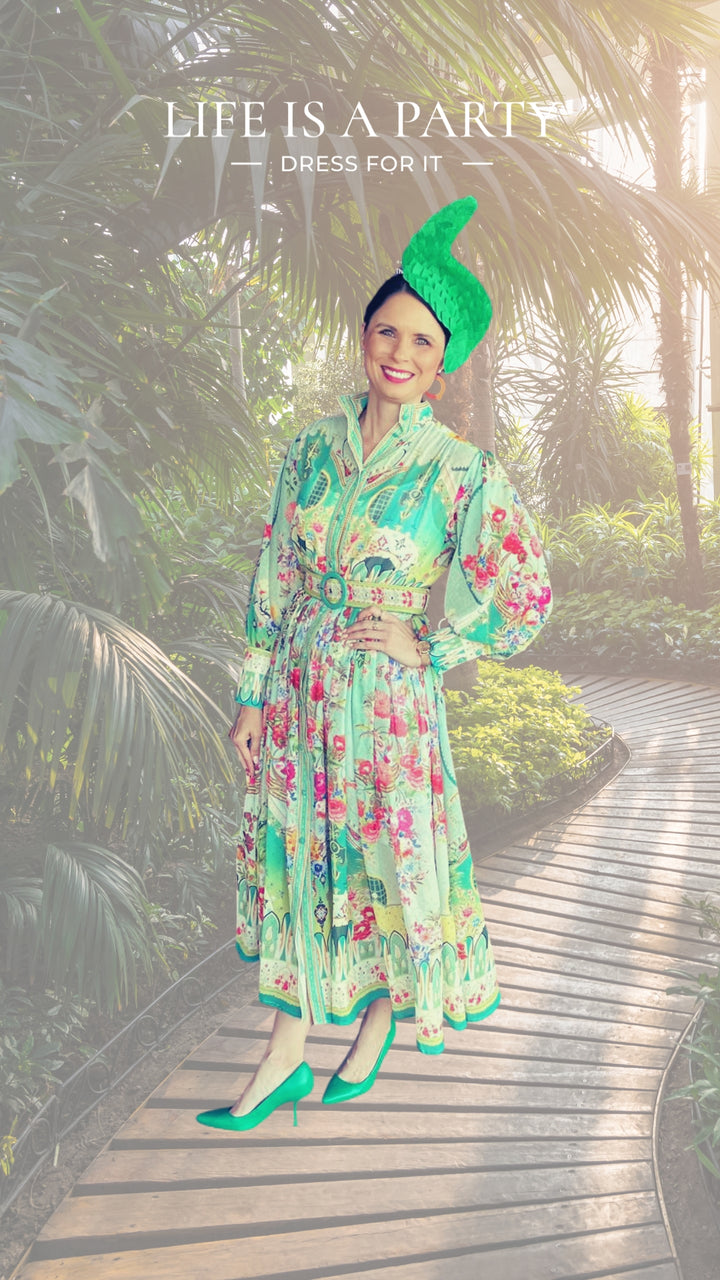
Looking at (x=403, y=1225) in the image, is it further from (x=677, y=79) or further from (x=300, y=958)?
(x=677, y=79)

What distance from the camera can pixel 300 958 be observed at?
1.78m

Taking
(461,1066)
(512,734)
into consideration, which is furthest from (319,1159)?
(512,734)

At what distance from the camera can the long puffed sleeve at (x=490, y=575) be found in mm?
1717

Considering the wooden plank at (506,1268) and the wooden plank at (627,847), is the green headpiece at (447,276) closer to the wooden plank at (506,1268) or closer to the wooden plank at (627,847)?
the wooden plank at (506,1268)

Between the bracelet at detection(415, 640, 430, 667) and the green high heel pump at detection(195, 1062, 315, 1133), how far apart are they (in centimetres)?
78

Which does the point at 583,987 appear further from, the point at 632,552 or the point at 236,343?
the point at 632,552

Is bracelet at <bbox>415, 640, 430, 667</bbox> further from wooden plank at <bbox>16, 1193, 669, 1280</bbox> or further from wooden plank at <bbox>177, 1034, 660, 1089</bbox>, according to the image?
wooden plank at <bbox>177, 1034, 660, 1089</bbox>

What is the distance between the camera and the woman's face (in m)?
1.65

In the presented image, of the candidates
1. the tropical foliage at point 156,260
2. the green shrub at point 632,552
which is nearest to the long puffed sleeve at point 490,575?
the tropical foliage at point 156,260

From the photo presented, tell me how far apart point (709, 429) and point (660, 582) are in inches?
146

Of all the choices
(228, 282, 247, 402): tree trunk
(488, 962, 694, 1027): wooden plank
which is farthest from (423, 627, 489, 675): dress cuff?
(228, 282, 247, 402): tree trunk

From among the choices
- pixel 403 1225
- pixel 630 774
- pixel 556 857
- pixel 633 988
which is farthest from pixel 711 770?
pixel 403 1225

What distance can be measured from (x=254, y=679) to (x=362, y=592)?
25 cm

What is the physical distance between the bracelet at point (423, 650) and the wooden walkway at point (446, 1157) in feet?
3.31
